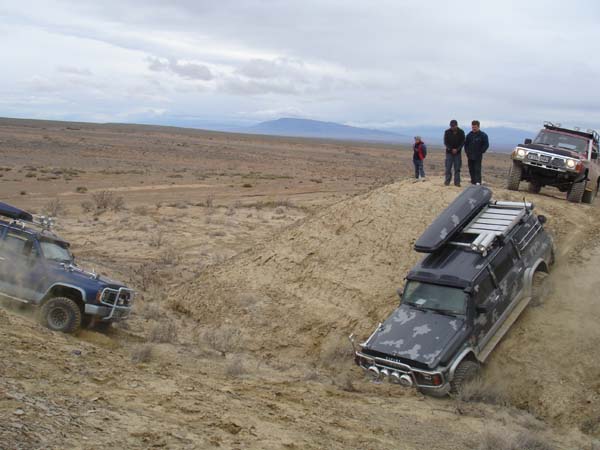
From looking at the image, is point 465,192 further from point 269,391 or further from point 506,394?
point 269,391

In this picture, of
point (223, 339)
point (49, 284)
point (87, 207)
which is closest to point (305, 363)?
point (223, 339)

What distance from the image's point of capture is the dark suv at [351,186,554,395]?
344 inches

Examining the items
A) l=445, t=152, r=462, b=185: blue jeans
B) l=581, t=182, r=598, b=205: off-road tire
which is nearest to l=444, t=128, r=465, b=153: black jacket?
l=445, t=152, r=462, b=185: blue jeans

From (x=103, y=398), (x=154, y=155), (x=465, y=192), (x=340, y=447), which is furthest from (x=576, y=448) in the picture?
(x=154, y=155)

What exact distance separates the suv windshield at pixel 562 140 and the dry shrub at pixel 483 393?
27.8 ft

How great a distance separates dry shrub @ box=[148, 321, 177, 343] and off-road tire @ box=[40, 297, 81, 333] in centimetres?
133

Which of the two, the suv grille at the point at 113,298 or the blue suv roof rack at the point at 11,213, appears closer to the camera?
the suv grille at the point at 113,298

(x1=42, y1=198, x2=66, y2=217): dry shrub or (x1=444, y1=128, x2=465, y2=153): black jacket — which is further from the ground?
(x1=444, y1=128, x2=465, y2=153): black jacket

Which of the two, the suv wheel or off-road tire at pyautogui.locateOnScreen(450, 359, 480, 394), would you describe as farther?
the suv wheel

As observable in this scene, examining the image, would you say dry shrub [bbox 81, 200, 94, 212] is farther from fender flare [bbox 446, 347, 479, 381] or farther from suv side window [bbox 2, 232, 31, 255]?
fender flare [bbox 446, 347, 479, 381]

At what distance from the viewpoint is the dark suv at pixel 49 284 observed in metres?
10.5

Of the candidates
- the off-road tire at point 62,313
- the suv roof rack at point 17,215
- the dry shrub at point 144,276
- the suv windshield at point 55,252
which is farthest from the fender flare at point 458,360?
the dry shrub at point 144,276

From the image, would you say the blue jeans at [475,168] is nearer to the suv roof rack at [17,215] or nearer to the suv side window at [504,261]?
the suv side window at [504,261]

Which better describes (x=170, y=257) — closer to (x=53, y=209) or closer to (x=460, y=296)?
(x=53, y=209)
